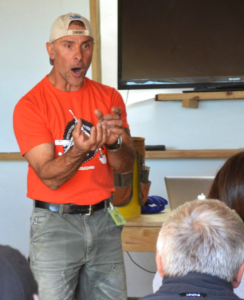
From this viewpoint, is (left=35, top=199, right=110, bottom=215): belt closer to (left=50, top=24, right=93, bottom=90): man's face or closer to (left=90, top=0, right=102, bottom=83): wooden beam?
(left=50, top=24, right=93, bottom=90): man's face

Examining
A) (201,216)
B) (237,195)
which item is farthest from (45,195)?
(201,216)

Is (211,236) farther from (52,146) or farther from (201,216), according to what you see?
(52,146)

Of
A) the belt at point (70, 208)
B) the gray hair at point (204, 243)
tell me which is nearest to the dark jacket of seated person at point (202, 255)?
the gray hair at point (204, 243)

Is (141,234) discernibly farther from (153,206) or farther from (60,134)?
(60,134)

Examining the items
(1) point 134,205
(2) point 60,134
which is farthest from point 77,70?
(1) point 134,205

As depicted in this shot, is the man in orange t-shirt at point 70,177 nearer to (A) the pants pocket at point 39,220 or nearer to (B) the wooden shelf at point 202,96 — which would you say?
(A) the pants pocket at point 39,220

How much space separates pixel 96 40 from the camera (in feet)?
9.71

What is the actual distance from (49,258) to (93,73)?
168 centimetres

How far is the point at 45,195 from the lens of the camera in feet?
5.32

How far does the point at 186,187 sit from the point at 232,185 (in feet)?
2.32

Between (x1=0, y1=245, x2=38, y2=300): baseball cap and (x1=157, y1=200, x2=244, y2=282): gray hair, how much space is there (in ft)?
1.55

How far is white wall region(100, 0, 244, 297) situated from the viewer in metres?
3.04

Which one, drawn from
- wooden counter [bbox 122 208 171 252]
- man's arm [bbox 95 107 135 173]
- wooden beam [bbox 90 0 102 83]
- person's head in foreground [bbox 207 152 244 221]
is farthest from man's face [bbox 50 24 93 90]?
wooden beam [bbox 90 0 102 83]

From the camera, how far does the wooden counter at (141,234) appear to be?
2314 mm
